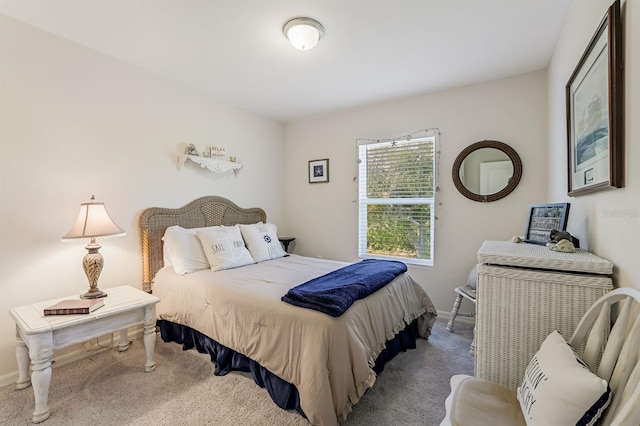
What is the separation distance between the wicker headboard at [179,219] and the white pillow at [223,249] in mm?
355

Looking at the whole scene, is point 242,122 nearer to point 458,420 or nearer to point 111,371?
point 111,371

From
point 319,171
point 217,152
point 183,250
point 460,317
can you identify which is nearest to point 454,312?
point 460,317

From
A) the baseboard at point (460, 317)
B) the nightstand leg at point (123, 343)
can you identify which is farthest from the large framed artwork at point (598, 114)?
the nightstand leg at point (123, 343)

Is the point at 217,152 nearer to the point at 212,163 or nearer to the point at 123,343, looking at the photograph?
the point at 212,163

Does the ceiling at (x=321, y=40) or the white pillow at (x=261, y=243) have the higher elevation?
the ceiling at (x=321, y=40)

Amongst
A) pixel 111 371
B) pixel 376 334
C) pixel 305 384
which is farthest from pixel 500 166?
pixel 111 371

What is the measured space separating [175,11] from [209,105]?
4.72ft

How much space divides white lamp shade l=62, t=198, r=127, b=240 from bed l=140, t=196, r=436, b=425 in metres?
0.55

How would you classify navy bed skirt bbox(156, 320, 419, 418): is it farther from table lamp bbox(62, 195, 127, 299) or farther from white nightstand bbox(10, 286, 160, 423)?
table lamp bbox(62, 195, 127, 299)

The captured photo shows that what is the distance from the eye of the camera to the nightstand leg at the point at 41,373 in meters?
1.64

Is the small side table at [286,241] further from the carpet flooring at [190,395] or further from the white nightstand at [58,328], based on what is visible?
the white nightstand at [58,328]

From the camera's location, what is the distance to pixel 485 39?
222cm

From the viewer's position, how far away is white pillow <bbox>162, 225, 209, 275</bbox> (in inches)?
102

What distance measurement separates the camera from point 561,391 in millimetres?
877
